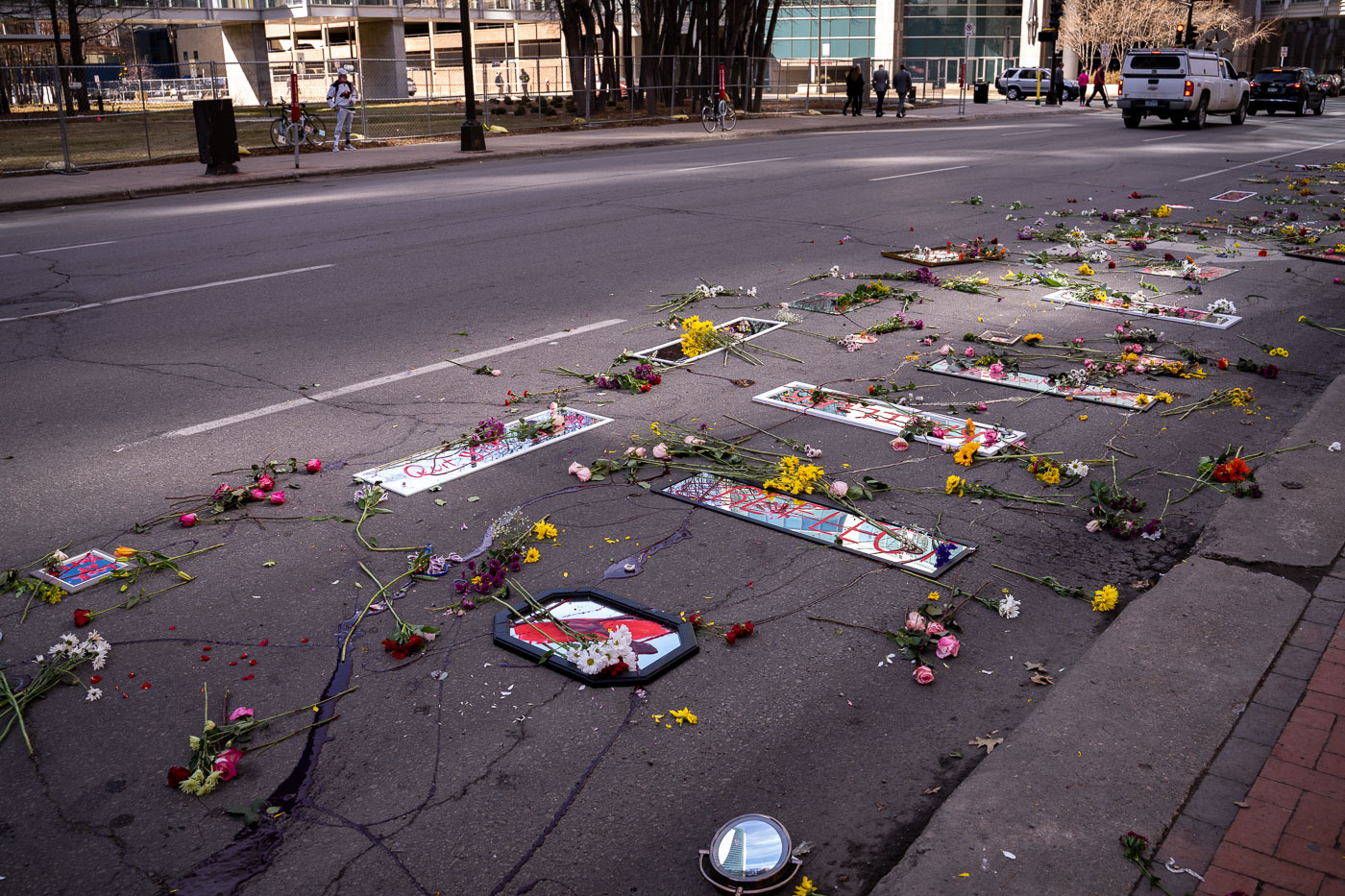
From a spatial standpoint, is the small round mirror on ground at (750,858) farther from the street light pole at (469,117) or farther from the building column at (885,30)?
the building column at (885,30)

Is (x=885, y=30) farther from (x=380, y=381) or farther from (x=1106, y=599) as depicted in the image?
(x=1106, y=599)

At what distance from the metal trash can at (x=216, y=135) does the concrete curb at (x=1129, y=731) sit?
20.1m

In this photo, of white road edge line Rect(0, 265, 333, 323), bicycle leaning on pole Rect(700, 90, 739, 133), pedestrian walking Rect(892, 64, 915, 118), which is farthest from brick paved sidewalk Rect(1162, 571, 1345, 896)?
pedestrian walking Rect(892, 64, 915, 118)

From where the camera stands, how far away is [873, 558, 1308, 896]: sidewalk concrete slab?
9.04ft

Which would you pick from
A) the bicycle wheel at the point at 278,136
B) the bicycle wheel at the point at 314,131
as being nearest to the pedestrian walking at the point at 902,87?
the bicycle wheel at the point at 314,131

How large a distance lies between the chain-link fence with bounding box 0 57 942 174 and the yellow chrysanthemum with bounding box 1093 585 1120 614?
21529 mm

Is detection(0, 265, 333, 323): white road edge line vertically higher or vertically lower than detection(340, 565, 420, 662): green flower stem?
higher

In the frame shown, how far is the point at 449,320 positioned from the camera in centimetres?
862

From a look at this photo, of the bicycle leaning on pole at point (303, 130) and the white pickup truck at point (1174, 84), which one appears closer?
the bicycle leaning on pole at point (303, 130)

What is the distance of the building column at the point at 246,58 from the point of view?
58844 millimetres

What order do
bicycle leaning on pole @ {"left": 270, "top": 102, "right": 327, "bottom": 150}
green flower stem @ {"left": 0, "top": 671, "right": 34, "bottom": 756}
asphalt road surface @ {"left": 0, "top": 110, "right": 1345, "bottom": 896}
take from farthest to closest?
bicycle leaning on pole @ {"left": 270, "top": 102, "right": 327, "bottom": 150} < green flower stem @ {"left": 0, "top": 671, "right": 34, "bottom": 756} < asphalt road surface @ {"left": 0, "top": 110, "right": 1345, "bottom": 896}

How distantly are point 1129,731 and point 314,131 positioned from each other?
2702 cm

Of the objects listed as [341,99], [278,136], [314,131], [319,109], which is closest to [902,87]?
[319,109]

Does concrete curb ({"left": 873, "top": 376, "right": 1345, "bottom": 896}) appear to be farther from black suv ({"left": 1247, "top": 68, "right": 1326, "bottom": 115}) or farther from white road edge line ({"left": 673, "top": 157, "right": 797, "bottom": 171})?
black suv ({"left": 1247, "top": 68, "right": 1326, "bottom": 115})
